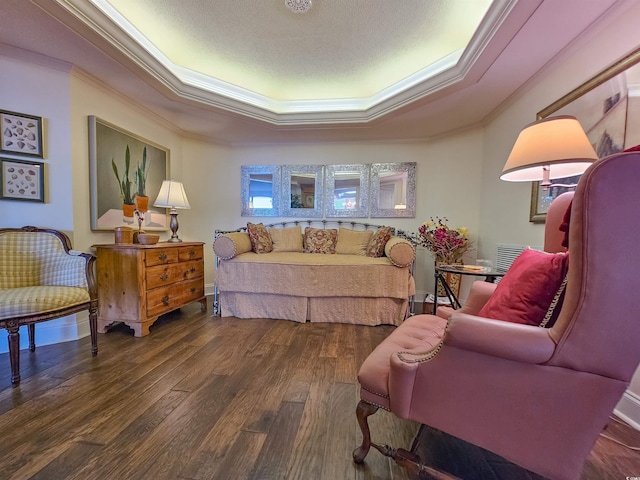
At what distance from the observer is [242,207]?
155 inches

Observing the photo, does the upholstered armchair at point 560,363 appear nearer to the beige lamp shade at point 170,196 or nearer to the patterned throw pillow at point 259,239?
the patterned throw pillow at point 259,239

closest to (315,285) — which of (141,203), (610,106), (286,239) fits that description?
(286,239)

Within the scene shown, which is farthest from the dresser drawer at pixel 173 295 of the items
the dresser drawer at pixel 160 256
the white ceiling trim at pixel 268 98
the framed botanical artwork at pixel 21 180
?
the white ceiling trim at pixel 268 98

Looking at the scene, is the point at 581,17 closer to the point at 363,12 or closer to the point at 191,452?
the point at 363,12

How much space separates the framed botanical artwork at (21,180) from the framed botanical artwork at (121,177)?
33cm

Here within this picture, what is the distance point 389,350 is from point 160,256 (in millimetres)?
2244

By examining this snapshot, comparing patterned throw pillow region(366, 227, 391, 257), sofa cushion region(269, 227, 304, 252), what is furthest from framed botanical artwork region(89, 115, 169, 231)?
patterned throw pillow region(366, 227, 391, 257)

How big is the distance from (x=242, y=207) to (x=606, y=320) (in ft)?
12.6

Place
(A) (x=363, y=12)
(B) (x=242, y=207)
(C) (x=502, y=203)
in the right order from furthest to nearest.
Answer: (B) (x=242, y=207) → (C) (x=502, y=203) → (A) (x=363, y=12)

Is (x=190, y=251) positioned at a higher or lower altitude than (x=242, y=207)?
lower

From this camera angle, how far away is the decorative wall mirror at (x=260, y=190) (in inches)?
152

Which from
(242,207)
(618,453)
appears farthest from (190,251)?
(618,453)

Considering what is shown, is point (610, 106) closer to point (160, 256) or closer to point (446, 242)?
point (446, 242)

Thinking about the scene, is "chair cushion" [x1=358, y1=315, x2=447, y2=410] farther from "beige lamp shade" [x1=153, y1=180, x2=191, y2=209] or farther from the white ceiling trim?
"beige lamp shade" [x1=153, y1=180, x2=191, y2=209]
